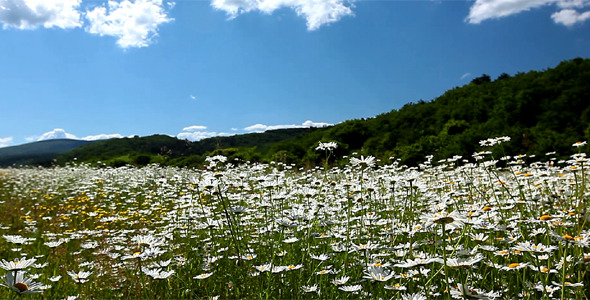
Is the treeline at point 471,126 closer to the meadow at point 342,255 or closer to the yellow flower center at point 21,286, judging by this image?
the meadow at point 342,255

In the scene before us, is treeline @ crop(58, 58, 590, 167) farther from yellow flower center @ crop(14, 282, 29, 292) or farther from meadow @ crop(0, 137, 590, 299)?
yellow flower center @ crop(14, 282, 29, 292)

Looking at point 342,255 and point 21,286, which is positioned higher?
point 21,286

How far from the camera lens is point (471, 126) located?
46.0 feet

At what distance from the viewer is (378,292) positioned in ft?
7.34

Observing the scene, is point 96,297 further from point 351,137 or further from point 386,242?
point 351,137

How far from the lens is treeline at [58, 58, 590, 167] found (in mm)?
11578

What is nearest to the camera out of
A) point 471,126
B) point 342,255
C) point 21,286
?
point 21,286

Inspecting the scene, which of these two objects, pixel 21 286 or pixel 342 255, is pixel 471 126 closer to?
pixel 342 255

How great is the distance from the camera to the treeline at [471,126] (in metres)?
11.6

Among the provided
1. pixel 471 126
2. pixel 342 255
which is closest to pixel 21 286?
pixel 342 255

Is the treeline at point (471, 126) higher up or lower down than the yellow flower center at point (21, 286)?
higher up

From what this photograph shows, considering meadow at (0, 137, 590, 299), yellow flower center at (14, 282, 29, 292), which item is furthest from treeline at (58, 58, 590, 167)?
yellow flower center at (14, 282, 29, 292)

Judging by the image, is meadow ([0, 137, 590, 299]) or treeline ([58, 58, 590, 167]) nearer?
meadow ([0, 137, 590, 299])

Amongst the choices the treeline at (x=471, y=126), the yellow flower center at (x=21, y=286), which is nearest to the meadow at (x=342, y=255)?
the yellow flower center at (x=21, y=286)
